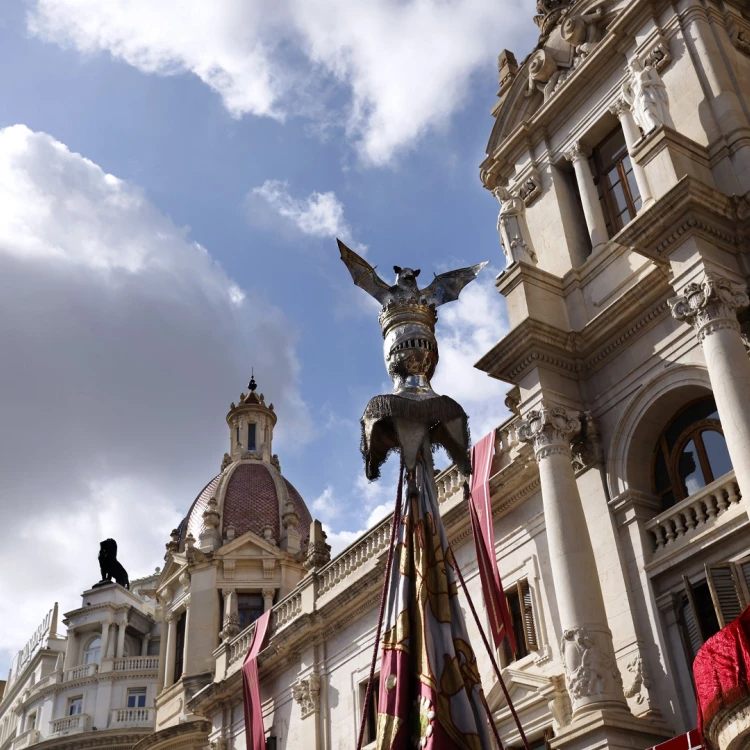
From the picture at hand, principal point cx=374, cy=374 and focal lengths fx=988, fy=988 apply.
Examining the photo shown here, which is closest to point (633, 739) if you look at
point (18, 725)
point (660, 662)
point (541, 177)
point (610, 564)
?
point (660, 662)

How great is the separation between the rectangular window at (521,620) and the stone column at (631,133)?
23.8 ft

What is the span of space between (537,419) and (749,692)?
7387 millimetres

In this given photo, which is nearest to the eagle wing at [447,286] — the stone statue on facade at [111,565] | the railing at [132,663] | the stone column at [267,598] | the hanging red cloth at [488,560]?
the hanging red cloth at [488,560]

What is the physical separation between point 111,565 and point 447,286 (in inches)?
2248

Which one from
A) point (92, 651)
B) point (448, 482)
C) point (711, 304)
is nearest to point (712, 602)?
point (711, 304)


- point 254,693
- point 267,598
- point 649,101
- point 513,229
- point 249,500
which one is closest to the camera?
point 649,101

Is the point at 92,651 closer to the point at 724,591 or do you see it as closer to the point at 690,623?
the point at 690,623

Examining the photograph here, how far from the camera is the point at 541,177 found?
20.6 m

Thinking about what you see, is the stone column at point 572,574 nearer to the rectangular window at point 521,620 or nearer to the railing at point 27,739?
the rectangular window at point 521,620

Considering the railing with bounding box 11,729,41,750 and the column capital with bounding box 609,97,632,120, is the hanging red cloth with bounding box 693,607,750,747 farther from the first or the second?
the railing with bounding box 11,729,41,750

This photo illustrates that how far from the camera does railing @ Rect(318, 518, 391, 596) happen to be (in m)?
23.1

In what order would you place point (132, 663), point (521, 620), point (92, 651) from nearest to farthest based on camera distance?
1. point (521, 620)
2. point (132, 663)
3. point (92, 651)

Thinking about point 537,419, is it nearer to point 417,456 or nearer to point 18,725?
point 417,456

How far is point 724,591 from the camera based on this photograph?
13156 mm
